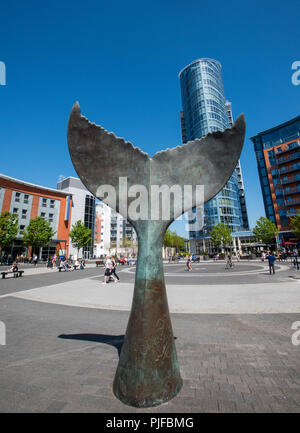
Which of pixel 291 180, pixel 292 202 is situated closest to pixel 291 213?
pixel 292 202

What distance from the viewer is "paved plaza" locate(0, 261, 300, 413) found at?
7.59ft

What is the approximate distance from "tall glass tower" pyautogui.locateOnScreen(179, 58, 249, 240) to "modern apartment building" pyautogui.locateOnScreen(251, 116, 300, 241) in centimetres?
1321

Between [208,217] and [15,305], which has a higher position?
[208,217]

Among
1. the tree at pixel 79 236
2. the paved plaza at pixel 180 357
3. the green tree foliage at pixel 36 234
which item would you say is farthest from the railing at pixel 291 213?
the green tree foliage at pixel 36 234

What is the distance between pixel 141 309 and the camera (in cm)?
240

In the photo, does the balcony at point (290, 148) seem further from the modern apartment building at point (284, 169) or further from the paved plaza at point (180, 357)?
the paved plaza at point (180, 357)

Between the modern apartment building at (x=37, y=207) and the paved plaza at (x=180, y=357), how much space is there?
3869 cm

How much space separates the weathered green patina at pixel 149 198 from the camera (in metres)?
2.30

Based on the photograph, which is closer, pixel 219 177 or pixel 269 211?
pixel 219 177

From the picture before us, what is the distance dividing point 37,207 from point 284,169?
201 ft
